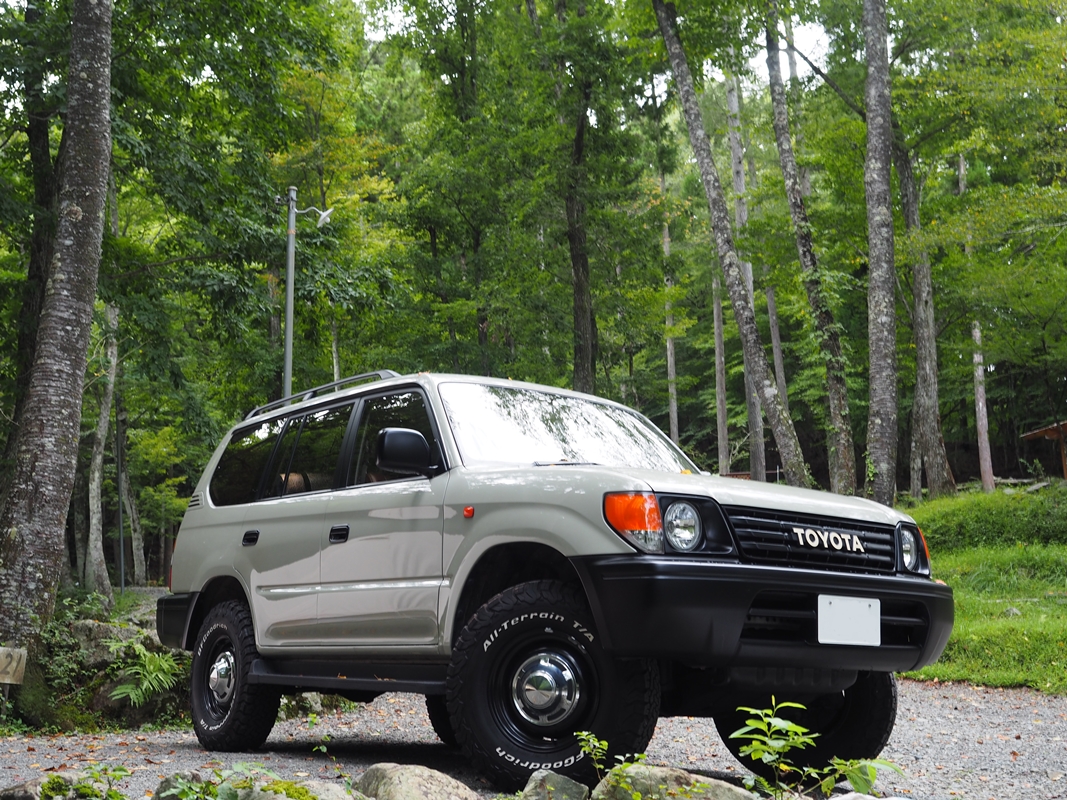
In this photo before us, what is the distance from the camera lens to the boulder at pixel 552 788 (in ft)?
12.2

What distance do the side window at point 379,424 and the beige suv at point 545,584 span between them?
1 cm

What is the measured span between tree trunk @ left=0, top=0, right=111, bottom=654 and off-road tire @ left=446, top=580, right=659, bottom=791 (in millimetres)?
6190

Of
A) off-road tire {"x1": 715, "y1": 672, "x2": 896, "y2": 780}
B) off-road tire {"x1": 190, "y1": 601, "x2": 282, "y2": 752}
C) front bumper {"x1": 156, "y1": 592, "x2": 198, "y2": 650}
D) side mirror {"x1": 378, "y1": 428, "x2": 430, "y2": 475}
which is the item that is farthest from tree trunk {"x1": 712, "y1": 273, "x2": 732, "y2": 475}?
side mirror {"x1": 378, "y1": 428, "x2": 430, "y2": 475}

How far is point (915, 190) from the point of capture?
86.0 feet

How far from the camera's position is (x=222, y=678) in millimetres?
6574

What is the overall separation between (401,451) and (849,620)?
7.03ft

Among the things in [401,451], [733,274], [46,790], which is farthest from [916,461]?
[46,790]

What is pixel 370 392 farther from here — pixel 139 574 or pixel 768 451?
pixel 768 451

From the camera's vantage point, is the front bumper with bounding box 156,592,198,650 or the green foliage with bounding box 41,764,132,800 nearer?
the green foliage with bounding box 41,764,132,800

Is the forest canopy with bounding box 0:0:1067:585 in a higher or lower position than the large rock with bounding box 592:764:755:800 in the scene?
higher

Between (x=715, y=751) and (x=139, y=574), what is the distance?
125ft

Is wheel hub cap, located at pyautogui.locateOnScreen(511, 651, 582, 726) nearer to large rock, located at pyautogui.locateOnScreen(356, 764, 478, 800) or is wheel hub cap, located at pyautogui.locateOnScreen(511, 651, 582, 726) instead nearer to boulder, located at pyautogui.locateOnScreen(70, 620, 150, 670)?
large rock, located at pyautogui.locateOnScreen(356, 764, 478, 800)

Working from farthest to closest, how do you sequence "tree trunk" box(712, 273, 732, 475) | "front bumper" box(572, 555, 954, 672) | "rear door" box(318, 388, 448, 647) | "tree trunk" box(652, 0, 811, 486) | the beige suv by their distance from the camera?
1. "tree trunk" box(712, 273, 732, 475)
2. "tree trunk" box(652, 0, 811, 486)
3. "rear door" box(318, 388, 448, 647)
4. the beige suv
5. "front bumper" box(572, 555, 954, 672)

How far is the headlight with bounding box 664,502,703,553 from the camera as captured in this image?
4.09m
